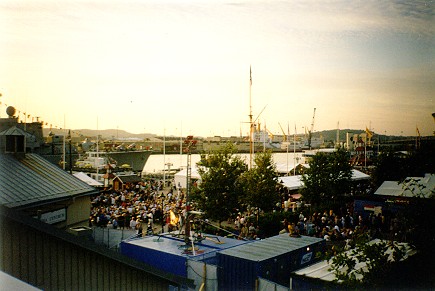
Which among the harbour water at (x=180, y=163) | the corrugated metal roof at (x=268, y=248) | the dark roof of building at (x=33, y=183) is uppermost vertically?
the dark roof of building at (x=33, y=183)

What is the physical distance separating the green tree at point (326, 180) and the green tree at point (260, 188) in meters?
3.79

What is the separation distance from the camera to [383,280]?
5.93m

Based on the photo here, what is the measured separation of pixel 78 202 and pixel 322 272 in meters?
11.4

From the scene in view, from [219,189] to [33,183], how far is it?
10.6m

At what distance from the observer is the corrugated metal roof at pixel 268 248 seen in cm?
1052

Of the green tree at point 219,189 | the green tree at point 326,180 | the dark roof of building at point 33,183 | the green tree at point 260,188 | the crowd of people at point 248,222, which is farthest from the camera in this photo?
the green tree at point 326,180

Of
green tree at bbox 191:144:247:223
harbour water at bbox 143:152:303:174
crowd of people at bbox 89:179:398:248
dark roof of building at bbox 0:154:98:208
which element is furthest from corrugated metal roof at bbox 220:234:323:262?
harbour water at bbox 143:152:303:174

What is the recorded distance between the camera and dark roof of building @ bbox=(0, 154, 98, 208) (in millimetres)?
12234

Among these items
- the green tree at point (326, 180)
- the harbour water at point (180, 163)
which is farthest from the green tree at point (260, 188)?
the green tree at point (326, 180)

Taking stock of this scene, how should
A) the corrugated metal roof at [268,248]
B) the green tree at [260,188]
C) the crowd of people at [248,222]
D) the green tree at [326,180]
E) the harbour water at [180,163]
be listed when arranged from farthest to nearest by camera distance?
the harbour water at [180,163] < the green tree at [326,180] < the green tree at [260,188] < the crowd of people at [248,222] < the corrugated metal roof at [268,248]

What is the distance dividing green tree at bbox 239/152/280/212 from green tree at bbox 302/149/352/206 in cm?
379

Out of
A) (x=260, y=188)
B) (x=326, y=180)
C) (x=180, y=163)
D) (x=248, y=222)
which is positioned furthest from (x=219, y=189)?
(x=180, y=163)

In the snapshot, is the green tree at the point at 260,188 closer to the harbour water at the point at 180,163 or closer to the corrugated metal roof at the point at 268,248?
the harbour water at the point at 180,163

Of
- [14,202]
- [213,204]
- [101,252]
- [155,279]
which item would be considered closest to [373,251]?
[155,279]
